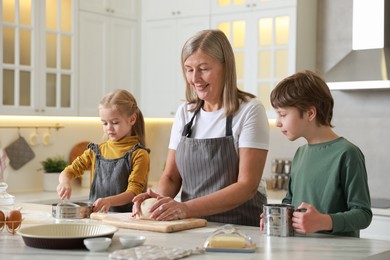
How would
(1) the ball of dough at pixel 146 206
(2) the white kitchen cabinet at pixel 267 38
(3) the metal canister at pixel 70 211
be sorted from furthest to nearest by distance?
(2) the white kitchen cabinet at pixel 267 38, (3) the metal canister at pixel 70 211, (1) the ball of dough at pixel 146 206

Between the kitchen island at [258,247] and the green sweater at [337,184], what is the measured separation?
3.2 inches

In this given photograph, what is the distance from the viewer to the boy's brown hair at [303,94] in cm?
230

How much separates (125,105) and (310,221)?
1.23m

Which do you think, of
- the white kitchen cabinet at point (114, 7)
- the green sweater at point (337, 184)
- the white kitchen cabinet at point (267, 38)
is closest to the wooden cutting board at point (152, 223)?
the green sweater at point (337, 184)

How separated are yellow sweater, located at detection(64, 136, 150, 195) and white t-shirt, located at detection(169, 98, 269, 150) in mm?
305

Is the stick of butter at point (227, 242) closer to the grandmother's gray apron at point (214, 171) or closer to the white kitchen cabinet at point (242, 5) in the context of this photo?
the grandmother's gray apron at point (214, 171)

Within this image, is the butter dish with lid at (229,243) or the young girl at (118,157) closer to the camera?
the butter dish with lid at (229,243)

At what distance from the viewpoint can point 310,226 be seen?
205cm

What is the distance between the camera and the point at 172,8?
16.9 ft

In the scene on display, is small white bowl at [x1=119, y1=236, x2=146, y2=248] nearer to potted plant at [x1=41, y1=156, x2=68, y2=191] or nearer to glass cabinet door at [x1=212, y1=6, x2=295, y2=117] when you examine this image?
glass cabinet door at [x1=212, y1=6, x2=295, y2=117]

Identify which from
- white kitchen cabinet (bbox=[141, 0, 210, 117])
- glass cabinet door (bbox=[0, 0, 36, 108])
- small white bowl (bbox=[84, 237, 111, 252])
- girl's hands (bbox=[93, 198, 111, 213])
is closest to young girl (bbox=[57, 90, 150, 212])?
girl's hands (bbox=[93, 198, 111, 213])

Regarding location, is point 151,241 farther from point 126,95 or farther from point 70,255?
point 126,95

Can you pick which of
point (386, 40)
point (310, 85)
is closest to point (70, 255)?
point (310, 85)

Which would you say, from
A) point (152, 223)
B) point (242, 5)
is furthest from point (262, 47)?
point (152, 223)
